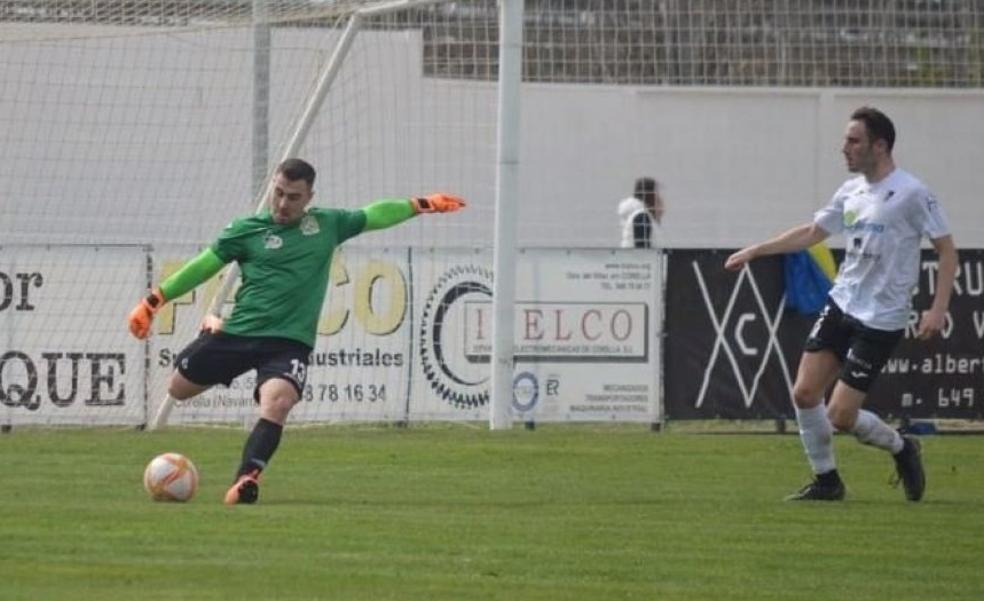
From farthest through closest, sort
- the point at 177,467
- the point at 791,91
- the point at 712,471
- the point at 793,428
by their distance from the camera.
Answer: the point at 791,91, the point at 793,428, the point at 712,471, the point at 177,467

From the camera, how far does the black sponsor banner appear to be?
2158cm

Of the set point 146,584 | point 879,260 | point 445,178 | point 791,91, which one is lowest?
point 146,584

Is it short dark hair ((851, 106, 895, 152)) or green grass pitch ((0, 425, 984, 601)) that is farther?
short dark hair ((851, 106, 895, 152))

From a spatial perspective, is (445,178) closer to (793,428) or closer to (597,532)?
(793,428)

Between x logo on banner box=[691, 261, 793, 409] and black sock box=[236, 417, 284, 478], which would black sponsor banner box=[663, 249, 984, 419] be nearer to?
x logo on banner box=[691, 261, 793, 409]

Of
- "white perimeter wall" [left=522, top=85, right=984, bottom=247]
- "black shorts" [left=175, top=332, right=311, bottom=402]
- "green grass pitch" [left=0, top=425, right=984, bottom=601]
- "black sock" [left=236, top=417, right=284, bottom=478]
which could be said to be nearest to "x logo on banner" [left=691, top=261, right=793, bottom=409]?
"green grass pitch" [left=0, top=425, right=984, bottom=601]

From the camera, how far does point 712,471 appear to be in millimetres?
16578

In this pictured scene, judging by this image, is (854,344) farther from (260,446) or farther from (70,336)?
(70,336)

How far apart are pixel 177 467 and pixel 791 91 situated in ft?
64.8

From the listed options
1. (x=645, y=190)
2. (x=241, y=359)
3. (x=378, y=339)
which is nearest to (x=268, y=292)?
(x=241, y=359)

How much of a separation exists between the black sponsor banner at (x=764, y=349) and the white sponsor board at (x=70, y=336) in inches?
185

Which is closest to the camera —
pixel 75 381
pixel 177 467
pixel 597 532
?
pixel 597 532

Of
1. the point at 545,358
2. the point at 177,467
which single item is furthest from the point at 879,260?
the point at 545,358

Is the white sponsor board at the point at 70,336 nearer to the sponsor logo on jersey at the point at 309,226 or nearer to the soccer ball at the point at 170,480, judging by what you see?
the sponsor logo on jersey at the point at 309,226
